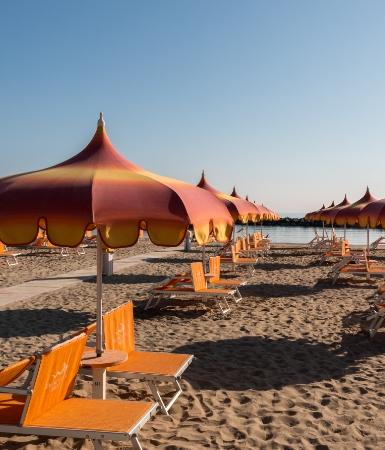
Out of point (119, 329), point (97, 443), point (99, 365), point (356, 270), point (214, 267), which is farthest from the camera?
point (356, 270)

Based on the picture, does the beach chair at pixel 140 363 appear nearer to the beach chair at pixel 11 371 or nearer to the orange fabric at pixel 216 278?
the beach chair at pixel 11 371

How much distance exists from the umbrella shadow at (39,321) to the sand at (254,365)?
0.02 metres

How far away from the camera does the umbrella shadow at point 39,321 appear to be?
810 cm

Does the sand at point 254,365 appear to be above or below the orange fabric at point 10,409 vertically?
below

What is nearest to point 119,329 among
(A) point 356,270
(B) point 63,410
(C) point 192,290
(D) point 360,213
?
(B) point 63,410

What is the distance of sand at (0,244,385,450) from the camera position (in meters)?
4.37

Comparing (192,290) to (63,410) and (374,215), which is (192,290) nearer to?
(374,215)

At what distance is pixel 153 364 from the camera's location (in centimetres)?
509

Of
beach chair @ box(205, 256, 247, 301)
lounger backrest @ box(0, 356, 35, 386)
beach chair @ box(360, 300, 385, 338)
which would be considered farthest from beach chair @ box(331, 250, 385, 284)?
lounger backrest @ box(0, 356, 35, 386)

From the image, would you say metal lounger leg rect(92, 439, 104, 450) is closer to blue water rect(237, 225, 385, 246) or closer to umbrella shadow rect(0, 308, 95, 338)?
umbrella shadow rect(0, 308, 95, 338)

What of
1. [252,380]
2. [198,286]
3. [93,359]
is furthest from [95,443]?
[198,286]

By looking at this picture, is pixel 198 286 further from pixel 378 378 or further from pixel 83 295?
pixel 378 378

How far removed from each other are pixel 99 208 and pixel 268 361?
3.75 meters

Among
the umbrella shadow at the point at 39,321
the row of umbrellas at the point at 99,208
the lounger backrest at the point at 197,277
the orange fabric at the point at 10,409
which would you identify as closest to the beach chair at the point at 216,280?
the lounger backrest at the point at 197,277
